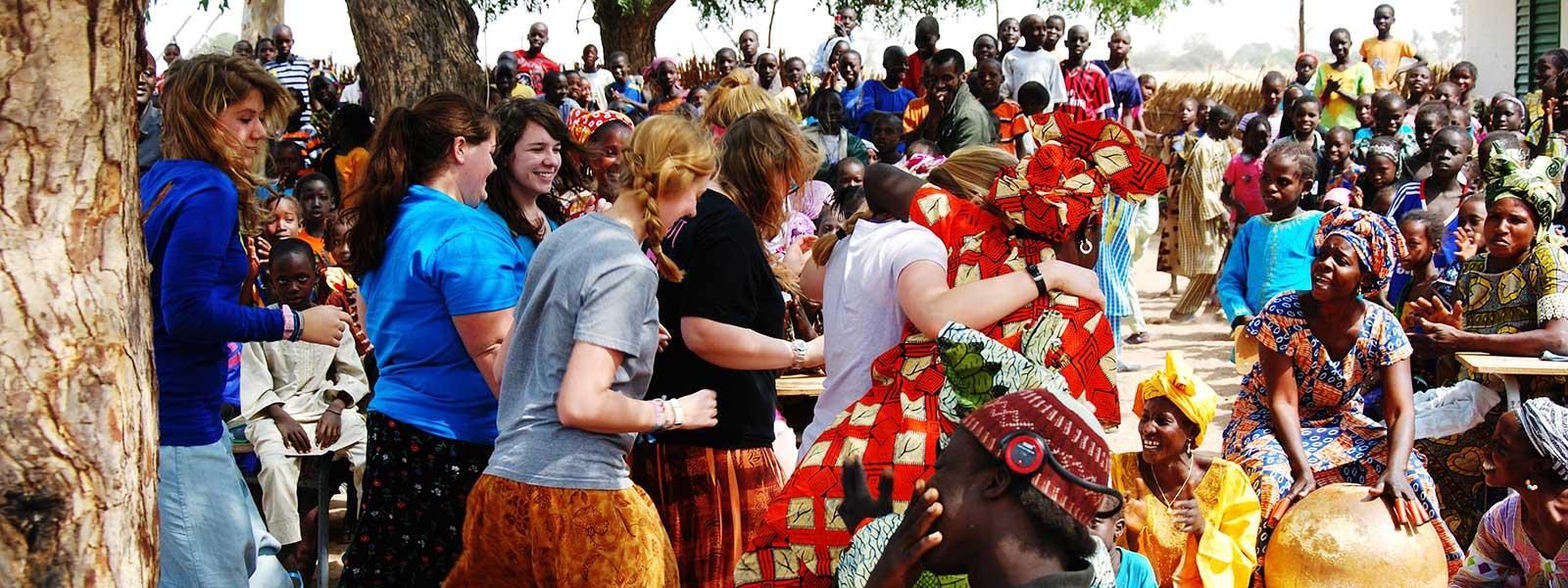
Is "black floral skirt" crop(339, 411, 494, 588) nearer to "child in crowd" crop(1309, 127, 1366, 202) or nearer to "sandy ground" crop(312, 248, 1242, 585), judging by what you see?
→ "sandy ground" crop(312, 248, 1242, 585)

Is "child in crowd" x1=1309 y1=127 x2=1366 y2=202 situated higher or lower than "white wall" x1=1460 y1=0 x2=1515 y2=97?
lower

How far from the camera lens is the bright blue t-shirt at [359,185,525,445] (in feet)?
11.4

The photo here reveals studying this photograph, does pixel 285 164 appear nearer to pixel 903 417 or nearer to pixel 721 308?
pixel 721 308

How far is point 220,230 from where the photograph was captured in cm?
329

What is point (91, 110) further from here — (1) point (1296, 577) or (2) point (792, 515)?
(1) point (1296, 577)

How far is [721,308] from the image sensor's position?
12.4 feet

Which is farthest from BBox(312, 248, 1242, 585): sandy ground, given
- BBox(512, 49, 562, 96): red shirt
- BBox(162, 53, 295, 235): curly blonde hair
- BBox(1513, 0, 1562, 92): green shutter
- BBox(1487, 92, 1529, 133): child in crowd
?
BBox(1513, 0, 1562, 92): green shutter

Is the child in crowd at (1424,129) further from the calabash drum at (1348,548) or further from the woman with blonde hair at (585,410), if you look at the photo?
the woman with blonde hair at (585,410)

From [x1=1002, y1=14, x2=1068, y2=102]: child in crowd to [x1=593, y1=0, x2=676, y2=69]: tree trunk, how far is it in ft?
24.6

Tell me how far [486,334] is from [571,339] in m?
0.50

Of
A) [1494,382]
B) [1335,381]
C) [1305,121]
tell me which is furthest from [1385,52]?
[1335,381]

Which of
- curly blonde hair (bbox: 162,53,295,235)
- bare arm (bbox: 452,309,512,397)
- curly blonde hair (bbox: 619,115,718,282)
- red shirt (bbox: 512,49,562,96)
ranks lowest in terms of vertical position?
bare arm (bbox: 452,309,512,397)

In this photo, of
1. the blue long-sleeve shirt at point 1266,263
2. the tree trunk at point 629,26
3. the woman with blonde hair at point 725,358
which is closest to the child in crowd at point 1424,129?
the blue long-sleeve shirt at point 1266,263

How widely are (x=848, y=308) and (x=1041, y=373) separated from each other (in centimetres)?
84
